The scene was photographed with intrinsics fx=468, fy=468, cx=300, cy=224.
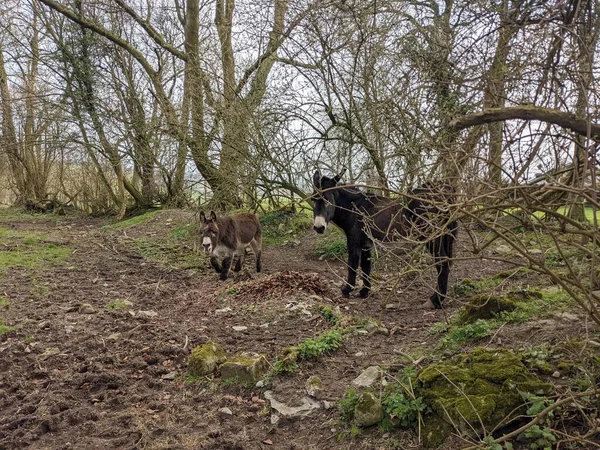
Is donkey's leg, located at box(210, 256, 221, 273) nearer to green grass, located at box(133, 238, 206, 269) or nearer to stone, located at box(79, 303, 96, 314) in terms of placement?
green grass, located at box(133, 238, 206, 269)

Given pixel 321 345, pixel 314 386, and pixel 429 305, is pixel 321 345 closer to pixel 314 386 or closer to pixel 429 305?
pixel 314 386

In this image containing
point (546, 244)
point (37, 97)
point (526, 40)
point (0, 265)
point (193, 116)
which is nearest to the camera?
point (526, 40)

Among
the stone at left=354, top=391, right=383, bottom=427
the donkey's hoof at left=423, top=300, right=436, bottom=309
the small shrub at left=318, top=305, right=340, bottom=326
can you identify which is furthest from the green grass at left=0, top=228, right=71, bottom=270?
the stone at left=354, top=391, right=383, bottom=427

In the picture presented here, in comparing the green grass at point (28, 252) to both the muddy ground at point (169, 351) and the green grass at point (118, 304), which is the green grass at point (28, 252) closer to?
the muddy ground at point (169, 351)

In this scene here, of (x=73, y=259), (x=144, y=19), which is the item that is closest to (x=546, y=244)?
(x=73, y=259)

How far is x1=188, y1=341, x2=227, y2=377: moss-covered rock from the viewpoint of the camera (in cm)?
442

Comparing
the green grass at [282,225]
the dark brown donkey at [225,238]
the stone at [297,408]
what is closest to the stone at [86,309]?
the dark brown donkey at [225,238]

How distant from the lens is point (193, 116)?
11.6 meters

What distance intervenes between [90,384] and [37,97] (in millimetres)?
13859

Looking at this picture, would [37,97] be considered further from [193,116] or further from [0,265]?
[0,265]

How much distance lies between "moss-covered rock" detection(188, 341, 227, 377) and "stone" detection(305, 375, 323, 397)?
1.02 meters

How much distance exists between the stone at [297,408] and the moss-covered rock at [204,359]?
0.86 m

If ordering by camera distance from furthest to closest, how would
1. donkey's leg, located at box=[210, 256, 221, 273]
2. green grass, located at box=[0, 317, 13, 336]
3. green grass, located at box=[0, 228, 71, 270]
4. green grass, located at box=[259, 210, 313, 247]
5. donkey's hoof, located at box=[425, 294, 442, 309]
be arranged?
green grass, located at box=[259, 210, 313, 247], green grass, located at box=[0, 228, 71, 270], donkey's leg, located at box=[210, 256, 221, 273], donkey's hoof, located at box=[425, 294, 442, 309], green grass, located at box=[0, 317, 13, 336]

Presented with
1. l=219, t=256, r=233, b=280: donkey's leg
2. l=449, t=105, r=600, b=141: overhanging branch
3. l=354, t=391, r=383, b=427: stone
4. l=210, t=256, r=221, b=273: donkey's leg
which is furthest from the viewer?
l=210, t=256, r=221, b=273: donkey's leg
